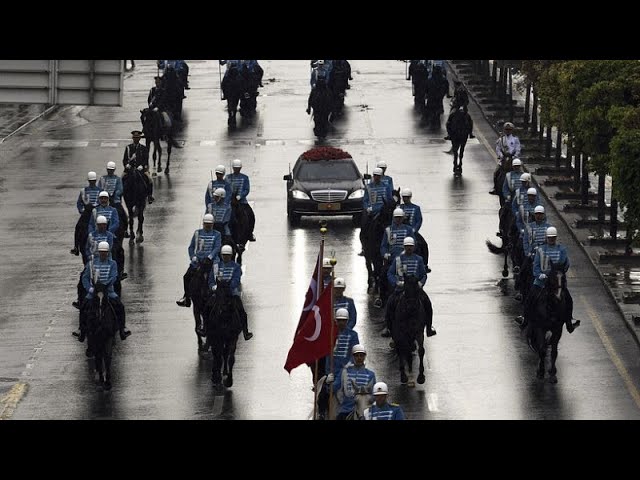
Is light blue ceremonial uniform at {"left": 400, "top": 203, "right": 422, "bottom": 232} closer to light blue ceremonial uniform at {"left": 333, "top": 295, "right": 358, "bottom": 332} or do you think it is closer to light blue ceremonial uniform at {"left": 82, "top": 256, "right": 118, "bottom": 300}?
light blue ceremonial uniform at {"left": 82, "top": 256, "right": 118, "bottom": 300}

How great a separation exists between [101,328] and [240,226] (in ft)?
29.3

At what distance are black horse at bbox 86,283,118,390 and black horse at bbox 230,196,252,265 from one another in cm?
778

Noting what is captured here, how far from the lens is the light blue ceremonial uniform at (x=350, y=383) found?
104ft

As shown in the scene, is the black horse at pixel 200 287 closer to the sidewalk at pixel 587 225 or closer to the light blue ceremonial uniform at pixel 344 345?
the light blue ceremonial uniform at pixel 344 345

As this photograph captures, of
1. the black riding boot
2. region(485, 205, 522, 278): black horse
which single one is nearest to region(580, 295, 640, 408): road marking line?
region(485, 205, 522, 278): black horse

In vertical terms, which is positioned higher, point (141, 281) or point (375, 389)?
point (375, 389)

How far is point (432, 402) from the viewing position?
119 feet

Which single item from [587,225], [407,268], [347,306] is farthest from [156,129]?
[347,306]

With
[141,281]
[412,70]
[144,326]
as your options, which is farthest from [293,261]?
[412,70]

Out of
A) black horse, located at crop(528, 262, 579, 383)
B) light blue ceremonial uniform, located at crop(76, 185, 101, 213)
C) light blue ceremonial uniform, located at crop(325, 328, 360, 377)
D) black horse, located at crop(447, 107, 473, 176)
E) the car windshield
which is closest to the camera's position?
light blue ceremonial uniform, located at crop(325, 328, 360, 377)

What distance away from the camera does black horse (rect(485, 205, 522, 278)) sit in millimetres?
43706
